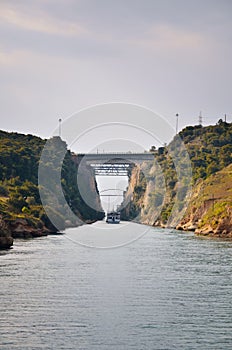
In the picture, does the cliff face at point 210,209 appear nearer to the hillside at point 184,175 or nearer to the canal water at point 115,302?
the hillside at point 184,175

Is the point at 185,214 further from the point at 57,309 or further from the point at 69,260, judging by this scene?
the point at 57,309

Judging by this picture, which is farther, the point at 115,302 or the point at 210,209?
the point at 210,209

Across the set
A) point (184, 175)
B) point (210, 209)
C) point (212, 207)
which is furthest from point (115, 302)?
point (184, 175)

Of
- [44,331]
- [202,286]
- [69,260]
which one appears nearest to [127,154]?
[69,260]

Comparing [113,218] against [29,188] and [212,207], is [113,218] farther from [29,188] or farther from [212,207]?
[212,207]

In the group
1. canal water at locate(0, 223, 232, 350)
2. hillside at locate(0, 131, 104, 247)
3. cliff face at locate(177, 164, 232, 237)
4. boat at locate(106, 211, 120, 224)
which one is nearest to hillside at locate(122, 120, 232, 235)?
cliff face at locate(177, 164, 232, 237)

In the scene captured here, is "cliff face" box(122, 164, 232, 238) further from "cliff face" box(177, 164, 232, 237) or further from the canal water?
the canal water
